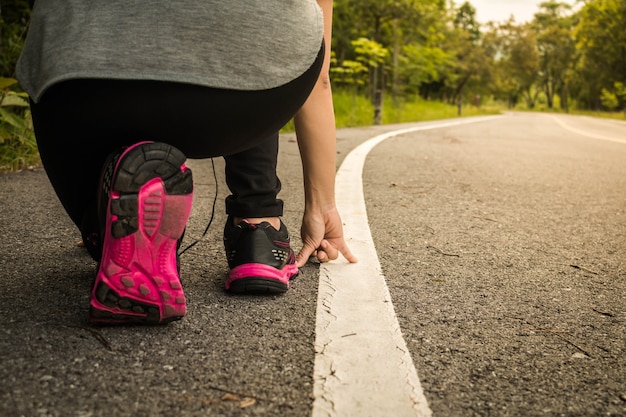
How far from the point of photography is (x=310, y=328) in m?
1.69

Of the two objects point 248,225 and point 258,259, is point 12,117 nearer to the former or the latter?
point 248,225

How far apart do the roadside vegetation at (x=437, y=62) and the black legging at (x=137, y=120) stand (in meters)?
2.72

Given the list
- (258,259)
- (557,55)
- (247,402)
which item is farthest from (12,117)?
(557,55)

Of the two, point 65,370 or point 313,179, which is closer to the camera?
point 65,370

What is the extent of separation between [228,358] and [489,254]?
1.54 meters

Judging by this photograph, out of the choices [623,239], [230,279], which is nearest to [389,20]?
[623,239]

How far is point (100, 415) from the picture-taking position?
117 centimetres

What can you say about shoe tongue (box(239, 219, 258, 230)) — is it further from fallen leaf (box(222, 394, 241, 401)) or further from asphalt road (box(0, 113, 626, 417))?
fallen leaf (box(222, 394, 241, 401))

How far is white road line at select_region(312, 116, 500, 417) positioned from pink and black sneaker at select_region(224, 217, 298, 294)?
0.14 meters

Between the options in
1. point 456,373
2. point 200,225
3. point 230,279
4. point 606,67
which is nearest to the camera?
point 456,373

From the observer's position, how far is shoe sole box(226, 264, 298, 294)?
1917 millimetres

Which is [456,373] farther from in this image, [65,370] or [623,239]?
[623,239]

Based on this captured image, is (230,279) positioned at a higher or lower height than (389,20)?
lower

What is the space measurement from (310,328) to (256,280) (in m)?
0.30
